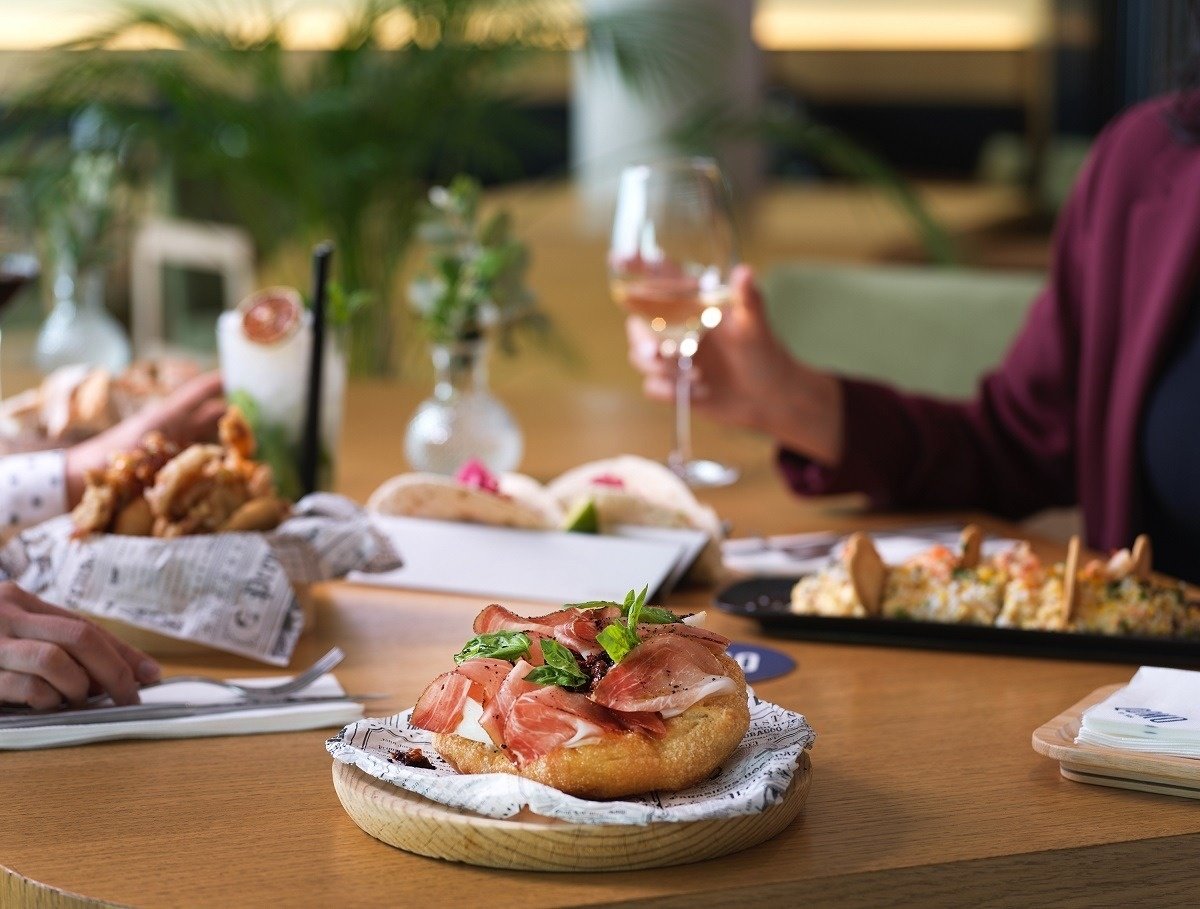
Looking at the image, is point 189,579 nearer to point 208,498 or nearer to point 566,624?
point 208,498

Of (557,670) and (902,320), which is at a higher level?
(557,670)

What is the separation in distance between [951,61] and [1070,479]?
5849mm

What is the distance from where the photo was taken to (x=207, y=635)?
41.7 inches

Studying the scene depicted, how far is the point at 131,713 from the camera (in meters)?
0.92

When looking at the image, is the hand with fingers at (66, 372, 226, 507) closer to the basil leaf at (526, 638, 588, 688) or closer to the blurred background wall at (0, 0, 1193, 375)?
the basil leaf at (526, 638, 588, 688)

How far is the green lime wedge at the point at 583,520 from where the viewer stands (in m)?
1.25

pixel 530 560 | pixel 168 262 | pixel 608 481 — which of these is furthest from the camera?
pixel 168 262

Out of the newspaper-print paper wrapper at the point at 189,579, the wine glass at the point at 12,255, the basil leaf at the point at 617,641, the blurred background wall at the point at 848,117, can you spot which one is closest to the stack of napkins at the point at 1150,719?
the basil leaf at the point at 617,641

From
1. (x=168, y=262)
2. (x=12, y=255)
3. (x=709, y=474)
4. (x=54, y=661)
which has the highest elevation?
(x=12, y=255)

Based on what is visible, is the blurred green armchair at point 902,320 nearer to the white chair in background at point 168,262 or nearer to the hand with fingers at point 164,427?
the hand with fingers at point 164,427

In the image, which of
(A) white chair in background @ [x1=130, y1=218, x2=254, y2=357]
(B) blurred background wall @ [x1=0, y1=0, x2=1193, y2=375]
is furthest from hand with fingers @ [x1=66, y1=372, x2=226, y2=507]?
(A) white chair in background @ [x1=130, y1=218, x2=254, y2=357]

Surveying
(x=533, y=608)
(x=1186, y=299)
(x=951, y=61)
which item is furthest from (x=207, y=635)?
(x=951, y=61)

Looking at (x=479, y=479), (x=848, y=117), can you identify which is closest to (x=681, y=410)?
(x=479, y=479)

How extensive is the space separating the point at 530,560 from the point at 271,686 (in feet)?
0.91
